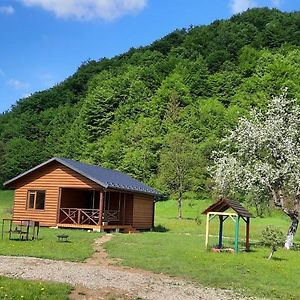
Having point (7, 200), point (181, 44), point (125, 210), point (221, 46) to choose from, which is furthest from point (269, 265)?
point (181, 44)

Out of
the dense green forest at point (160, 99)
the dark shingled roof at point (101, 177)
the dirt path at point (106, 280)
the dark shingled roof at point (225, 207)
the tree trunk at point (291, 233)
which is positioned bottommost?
the dirt path at point (106, 280)

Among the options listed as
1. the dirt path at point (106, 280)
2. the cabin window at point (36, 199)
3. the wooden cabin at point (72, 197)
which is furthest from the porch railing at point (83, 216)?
the dirt path at point (106, 280)

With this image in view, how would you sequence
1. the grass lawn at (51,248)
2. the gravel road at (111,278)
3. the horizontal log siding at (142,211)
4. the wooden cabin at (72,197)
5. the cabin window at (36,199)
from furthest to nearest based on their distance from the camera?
the horizontal log siding at (142,211)
the cabin window at (36,199)
the wooden cabin at (72,197)
the grass lawn at (51,248)
the gravel road at (111,278)

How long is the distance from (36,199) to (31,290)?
21648mm

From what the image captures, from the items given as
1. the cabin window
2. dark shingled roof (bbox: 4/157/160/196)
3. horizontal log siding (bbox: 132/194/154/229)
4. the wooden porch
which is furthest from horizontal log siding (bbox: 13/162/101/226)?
horizontal log siding (bbox: 132/194/154/229)

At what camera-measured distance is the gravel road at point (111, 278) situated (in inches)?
448

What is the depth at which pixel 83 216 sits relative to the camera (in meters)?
30.8

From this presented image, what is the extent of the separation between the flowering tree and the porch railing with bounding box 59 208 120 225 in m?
8.29

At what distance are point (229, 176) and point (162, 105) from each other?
46.9 m

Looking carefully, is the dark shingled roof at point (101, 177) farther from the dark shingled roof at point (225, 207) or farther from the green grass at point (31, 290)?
the green grass at point (31, 290)

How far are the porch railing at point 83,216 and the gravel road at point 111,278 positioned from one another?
14.5m

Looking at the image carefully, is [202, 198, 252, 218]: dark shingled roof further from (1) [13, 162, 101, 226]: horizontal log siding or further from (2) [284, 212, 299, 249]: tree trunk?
(1) [13, 162, 101, 226]: horizontal log siding

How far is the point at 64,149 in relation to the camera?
74312mm

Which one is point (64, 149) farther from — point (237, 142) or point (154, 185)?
point (237, 142)
